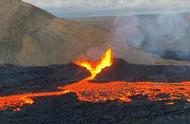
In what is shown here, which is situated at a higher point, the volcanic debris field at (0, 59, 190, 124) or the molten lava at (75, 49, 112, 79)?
the molten lava at (75, 49, 112, 79)

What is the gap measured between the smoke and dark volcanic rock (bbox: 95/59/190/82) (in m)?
11.2

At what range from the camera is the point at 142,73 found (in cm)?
5703

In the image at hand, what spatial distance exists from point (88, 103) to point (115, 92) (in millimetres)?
4924

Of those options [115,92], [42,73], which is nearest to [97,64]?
[42,73]

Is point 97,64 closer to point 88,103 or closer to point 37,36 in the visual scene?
point 37,36

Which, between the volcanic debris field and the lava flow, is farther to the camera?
the lava flow

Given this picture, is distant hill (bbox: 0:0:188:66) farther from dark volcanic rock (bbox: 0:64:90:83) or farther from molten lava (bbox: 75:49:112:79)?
molten lava (bbox: 75:49:112:79)

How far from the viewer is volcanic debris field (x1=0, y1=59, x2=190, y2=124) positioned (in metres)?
38.2

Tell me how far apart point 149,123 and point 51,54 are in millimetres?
33175

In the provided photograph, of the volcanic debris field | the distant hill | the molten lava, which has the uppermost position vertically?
the distant hill

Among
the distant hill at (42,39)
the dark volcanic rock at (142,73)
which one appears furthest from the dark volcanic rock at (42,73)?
the distant hill at (42,39)

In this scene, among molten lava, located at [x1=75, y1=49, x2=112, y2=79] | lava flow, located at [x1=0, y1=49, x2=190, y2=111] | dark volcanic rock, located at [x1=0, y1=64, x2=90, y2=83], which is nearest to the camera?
lava flow, located at [x1=0, y1=49, x2=190, y2=111]

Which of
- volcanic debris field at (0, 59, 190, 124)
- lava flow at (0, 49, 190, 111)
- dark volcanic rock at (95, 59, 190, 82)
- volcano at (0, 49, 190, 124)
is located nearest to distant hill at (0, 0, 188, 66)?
volcano at (0, 49, 190, 124)

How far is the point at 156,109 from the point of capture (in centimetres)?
4056
